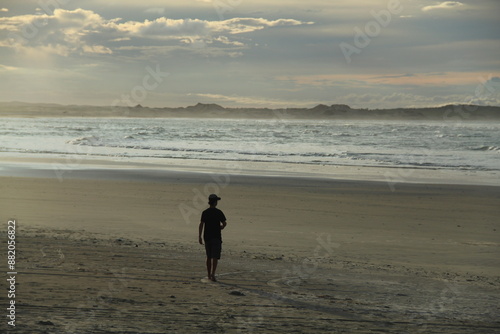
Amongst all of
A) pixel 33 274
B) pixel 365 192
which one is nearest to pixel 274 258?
pixel 33 274

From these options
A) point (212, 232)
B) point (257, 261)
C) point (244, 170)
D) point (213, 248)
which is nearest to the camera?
point (213, 248)

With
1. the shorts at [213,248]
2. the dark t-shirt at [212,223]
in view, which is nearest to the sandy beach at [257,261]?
the shorts at [213,248]

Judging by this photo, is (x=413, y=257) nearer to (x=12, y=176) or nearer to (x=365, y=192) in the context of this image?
(x=365, y=192)

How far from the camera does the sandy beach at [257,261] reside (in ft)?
22.0

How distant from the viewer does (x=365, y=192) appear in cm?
1981

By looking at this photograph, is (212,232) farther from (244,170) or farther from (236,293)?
(244,170)

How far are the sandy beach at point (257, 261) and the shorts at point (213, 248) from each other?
1.31ft

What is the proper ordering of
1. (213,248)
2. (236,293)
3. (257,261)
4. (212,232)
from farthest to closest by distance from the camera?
1. (257,261)
2. (212,232)
3. (213,248)
4. (236,293)

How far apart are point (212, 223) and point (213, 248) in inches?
17.7

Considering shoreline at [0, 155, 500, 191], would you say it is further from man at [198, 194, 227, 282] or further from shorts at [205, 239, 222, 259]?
shorts at [205, 239, 222, 259]

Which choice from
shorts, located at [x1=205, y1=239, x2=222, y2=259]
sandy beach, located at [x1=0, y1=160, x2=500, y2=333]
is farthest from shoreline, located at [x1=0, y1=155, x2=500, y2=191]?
shorts, located at [x1=205, y1=239, x2=222, y2=259]

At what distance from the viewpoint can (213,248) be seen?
28.5 feet

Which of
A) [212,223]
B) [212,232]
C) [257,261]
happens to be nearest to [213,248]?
[212,232]

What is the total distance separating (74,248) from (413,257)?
6414 millimetres
